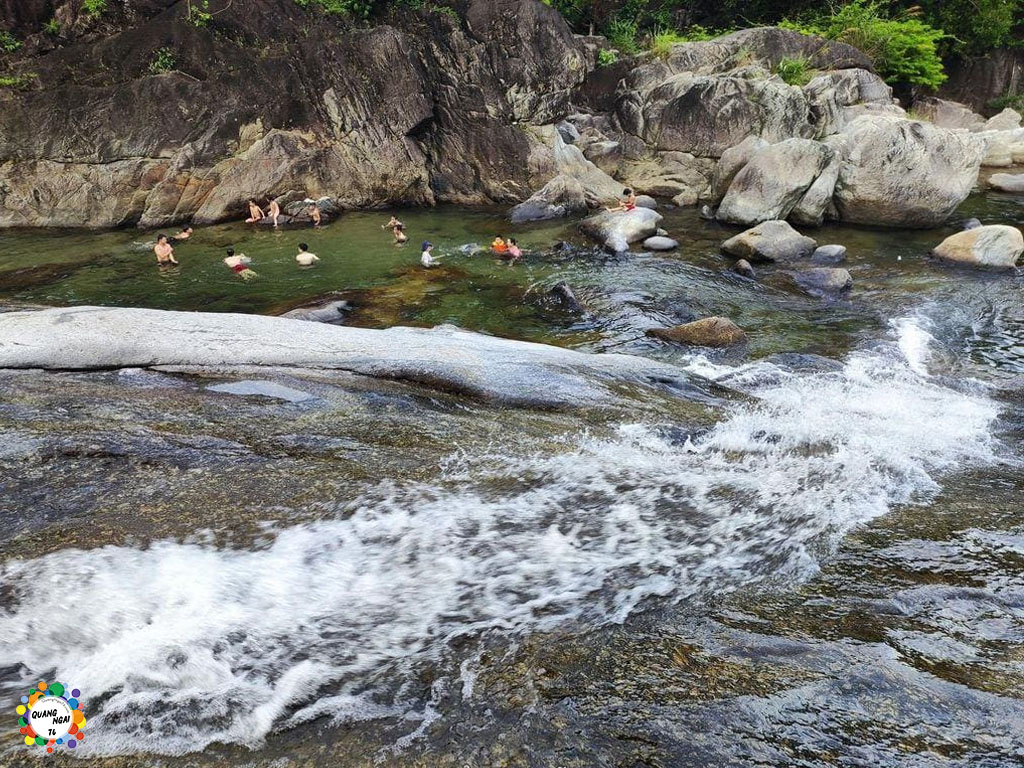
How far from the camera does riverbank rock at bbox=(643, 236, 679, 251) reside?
1373 centimetres

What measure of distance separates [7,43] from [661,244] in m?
18.6

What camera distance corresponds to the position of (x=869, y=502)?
4.25 meters

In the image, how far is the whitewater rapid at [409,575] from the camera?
277 cm

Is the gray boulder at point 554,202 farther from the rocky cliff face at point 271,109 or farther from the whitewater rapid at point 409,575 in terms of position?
the whitewater rapid at point 409,575

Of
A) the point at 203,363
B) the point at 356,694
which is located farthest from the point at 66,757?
the point at 203,363

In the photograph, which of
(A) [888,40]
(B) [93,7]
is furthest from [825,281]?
(B) [93,7]

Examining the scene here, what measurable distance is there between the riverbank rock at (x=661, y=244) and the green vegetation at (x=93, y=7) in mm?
16702

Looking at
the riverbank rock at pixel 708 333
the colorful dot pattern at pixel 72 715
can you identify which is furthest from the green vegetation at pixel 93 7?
the colorful dot pattern at pixel 72 715

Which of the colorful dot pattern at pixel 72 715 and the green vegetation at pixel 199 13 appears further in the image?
the green vegetation at pixel 199 13

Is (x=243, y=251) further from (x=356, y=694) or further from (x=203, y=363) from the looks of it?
(x=356, y=694)

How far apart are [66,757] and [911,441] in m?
6.15

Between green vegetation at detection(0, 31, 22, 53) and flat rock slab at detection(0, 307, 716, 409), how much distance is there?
1671 centimetres

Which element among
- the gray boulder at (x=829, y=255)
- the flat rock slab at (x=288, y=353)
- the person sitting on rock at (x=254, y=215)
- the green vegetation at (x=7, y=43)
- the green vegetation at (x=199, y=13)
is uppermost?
the green vegetation at (x=199, y=13)

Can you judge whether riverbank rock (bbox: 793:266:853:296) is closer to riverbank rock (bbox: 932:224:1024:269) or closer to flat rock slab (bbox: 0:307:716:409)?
riverbank rock (bbox: 932:224:1024:269)
